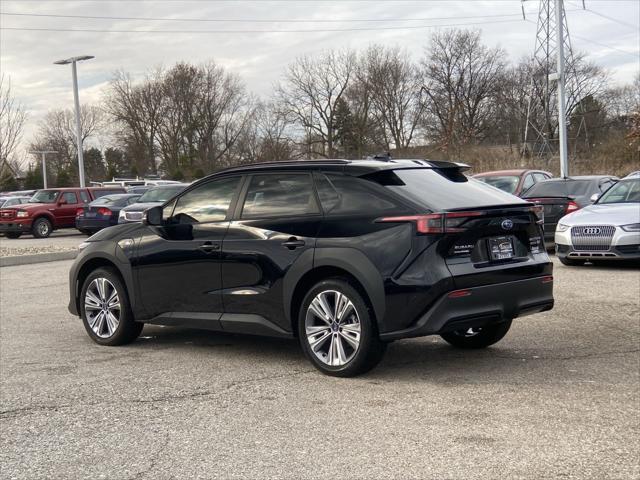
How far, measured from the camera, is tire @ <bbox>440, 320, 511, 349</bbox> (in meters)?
6.93

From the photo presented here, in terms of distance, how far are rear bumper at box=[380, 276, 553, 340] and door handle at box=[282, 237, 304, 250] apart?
101 centimetres

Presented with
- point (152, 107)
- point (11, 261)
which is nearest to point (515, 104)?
point (152, 107)

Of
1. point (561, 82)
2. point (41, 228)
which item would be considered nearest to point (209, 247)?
point (41, 228)

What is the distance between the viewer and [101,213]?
82.7 feet

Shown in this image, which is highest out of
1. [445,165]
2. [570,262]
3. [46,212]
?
[445,165]

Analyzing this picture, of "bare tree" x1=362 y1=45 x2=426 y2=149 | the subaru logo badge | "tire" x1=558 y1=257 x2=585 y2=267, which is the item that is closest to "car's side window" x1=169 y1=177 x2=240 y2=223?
the subaru logo badge

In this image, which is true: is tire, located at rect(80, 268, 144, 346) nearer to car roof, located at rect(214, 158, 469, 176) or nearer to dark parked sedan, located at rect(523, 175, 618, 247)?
car roof, located at rect(214, 158, 469, 176)

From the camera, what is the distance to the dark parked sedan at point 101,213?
25078mm

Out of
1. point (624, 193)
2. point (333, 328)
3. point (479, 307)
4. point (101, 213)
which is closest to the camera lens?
point (479, 307)

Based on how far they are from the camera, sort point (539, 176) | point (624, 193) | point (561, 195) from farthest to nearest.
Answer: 1. point (539, 176)
2. point (561, 195)
3. point (624, 193)

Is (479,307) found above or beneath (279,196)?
beneath

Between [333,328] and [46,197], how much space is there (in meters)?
24.7

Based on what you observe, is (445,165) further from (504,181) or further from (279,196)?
(504,181)

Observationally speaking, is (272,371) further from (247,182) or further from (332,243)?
(247,182)
